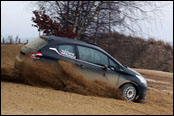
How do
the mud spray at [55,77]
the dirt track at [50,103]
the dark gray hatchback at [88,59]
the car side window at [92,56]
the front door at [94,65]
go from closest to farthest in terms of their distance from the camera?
the dirt track at [50,103] → the mud spray at [55,77] → the dark gray hatchback at [88,59] → the front door at [94,65] → the car side window at [92,56]

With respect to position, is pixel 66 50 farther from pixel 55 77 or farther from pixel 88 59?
pixel 55 77

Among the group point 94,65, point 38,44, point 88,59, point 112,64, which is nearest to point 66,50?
point 88,59

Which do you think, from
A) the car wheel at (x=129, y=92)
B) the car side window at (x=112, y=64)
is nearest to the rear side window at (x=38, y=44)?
the car side window at (x=112, y=64)

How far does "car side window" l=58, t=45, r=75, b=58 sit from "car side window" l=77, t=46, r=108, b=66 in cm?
23

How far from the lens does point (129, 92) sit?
10.1 metres

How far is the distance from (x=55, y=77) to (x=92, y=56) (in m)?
1.32

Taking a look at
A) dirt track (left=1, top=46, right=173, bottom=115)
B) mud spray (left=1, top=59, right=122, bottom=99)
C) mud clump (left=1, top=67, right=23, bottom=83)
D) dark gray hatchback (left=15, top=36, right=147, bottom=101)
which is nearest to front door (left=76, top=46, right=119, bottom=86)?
dark gray hatchback (left=15, top=36, right=147, bottom=101)

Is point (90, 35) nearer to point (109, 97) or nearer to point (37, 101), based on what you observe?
point (109, 97)

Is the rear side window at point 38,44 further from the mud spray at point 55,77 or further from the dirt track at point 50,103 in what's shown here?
the dirt track at point 50,103

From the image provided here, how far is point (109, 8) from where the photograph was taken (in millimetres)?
18547

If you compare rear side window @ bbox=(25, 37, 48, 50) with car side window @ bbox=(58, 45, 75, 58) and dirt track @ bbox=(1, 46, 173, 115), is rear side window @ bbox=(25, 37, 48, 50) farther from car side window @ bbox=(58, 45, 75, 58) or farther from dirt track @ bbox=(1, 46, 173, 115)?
dirt track @ bbox=(1, 46, 173, 115)

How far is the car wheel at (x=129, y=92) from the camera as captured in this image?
392 inches

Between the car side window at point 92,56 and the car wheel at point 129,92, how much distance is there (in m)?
0.98

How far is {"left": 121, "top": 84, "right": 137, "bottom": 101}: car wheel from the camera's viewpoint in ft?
32.7
